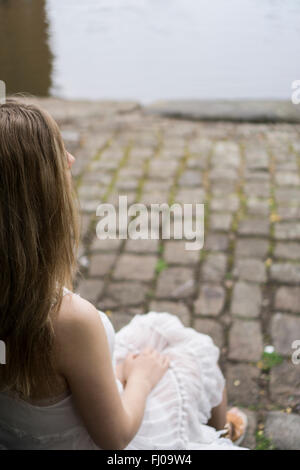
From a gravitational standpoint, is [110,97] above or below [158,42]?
below

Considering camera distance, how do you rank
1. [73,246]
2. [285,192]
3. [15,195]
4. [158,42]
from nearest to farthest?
[15,195] → [73,246] → [285,192] → [158,42]

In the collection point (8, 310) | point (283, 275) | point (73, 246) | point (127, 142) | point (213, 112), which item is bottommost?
point (283, 275)

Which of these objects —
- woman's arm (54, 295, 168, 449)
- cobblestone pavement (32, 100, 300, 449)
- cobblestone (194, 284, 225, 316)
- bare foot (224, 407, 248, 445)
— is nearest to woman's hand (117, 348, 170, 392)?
woman's arm (54, 295, 168, 449)

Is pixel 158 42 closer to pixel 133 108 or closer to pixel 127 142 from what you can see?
pixel 133 108

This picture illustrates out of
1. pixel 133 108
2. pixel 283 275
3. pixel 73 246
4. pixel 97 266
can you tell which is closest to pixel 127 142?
pixel 133 108

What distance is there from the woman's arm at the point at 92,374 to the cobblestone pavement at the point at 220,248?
3.03ft

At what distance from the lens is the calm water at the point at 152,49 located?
6453mm

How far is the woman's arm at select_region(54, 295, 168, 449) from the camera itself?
1246 mm

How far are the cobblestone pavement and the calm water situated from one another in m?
1.36

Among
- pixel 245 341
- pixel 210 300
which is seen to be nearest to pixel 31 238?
pixel 245 341

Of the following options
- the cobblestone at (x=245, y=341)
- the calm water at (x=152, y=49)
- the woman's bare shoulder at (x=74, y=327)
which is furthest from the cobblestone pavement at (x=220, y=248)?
the calm water at (x=152, y=49)

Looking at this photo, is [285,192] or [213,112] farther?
[213,112]

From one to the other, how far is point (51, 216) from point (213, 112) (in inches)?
171

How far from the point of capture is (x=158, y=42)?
784 cm
